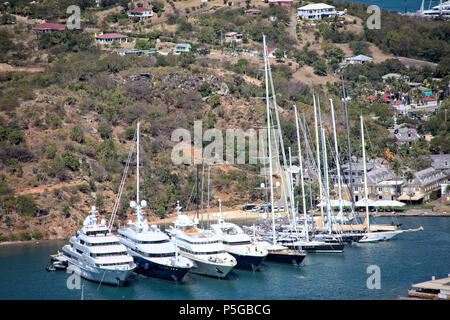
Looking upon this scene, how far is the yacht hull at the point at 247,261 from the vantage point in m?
70.4

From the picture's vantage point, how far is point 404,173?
362 feet

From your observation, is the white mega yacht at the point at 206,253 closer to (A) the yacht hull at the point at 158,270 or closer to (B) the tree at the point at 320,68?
(A) the yacht hull at the point at 158,270

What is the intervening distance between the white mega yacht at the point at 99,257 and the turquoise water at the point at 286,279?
1087 mm

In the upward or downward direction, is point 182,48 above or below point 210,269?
above

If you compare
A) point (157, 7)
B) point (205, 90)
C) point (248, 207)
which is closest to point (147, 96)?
point (205, 90)

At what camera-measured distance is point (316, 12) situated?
185250mm

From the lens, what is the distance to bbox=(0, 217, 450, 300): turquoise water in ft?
206

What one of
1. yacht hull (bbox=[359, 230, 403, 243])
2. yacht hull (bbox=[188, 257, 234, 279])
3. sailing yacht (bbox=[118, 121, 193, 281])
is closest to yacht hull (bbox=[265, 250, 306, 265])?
yacht hull (bbox=[188, 257, 234, 279])

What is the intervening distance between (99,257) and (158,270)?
218 inches

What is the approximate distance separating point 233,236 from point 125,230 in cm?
1104

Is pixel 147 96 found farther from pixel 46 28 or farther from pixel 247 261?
pixel 247 261

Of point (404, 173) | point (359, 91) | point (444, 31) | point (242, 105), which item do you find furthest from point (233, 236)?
point (444, 31)

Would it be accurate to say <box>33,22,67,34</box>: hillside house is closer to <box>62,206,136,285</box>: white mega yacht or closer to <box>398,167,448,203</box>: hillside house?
<box>398,167,448,203</box>: hillside house

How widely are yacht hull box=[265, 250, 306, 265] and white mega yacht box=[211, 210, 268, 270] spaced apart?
261 cm
